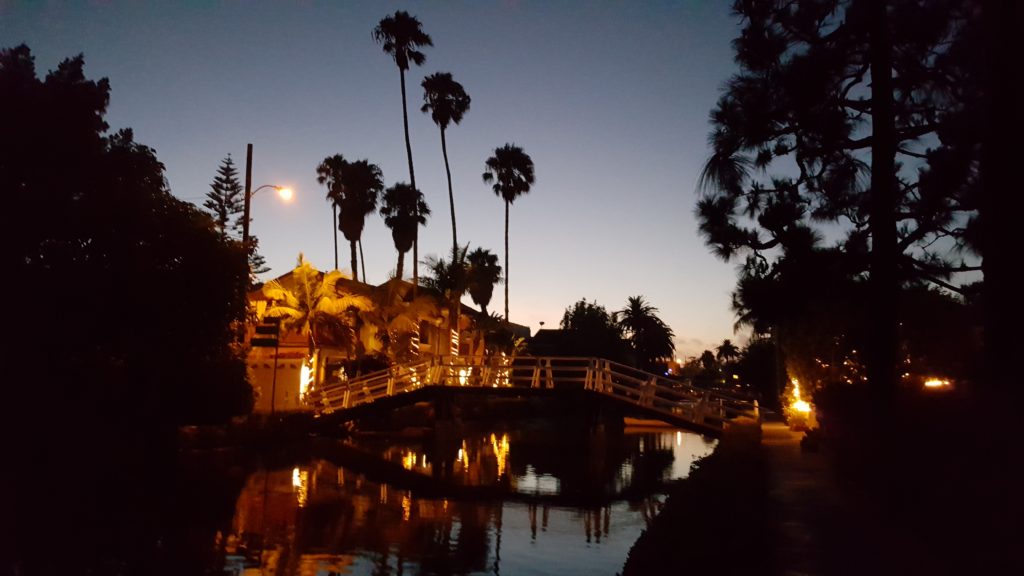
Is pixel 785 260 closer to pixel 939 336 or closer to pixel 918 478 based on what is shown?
pixel 918 478

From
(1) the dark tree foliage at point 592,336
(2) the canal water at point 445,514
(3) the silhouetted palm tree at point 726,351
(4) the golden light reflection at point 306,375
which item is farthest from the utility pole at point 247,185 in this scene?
(3) the silhouetted palm tree at point 726,351

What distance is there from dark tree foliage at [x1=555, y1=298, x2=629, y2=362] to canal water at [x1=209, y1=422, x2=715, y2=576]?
3815 centimetres

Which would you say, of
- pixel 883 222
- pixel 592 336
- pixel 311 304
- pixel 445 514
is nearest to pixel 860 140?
pixel 883 222

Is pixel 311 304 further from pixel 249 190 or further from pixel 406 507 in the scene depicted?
pixel 406 507

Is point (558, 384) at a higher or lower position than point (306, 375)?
lower

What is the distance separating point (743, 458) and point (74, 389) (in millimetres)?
16040

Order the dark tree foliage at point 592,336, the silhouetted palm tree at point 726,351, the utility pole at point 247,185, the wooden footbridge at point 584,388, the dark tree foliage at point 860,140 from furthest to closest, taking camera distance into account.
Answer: the silhouetted palm tree at point 726,351 < the dark tree foliage at point 592,336 < the wooden footbridge at point 584,388 < the utility pole at point 247,185 < the dark tree foliage at point 860,140

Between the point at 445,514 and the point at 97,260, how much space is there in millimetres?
10442

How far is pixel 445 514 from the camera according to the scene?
16.5 metres

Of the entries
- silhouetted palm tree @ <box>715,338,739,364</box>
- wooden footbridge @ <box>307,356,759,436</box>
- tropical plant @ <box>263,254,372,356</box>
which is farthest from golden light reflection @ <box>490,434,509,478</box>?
silhouetted palm tree @ <box>715,338,739,364</box>

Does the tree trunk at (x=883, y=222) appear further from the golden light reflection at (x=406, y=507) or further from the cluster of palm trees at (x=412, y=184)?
the cluster of palm trees at (x=412, y=184)

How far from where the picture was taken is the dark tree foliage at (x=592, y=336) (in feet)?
226

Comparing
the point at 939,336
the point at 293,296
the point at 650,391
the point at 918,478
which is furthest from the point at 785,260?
the point at 293,296

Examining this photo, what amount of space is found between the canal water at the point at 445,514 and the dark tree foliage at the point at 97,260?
4304mm
